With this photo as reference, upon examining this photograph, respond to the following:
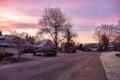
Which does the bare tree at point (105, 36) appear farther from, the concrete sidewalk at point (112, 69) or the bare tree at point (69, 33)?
the concrete sidewalk at point (112, 69)

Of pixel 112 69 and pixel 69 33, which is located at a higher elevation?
pixel 69 33

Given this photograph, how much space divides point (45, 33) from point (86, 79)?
62.8 meters

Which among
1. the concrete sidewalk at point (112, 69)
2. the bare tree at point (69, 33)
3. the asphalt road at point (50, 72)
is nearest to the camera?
the asphalt road at point (50, 72)

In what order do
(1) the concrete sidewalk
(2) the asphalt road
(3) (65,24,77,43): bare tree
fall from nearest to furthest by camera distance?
(2) the asphalt road
(1) the concrete sidewalk
(3) (65,24,77,43): bare tree

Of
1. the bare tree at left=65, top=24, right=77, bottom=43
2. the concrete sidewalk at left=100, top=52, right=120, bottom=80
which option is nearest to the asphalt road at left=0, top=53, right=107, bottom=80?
the concrete sidewalk at left=100, top=52, right=120, bottom=80

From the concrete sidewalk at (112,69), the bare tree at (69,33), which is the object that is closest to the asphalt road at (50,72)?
the concrete sidewalk at (112,69)

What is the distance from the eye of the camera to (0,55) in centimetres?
3203

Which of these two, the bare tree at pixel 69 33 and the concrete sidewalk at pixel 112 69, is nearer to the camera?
the concrete sidewalk at pixel 112 69

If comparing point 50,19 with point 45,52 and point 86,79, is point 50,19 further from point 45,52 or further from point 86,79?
point 86,79

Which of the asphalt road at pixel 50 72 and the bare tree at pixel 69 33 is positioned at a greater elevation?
the bare tree at pixel 69 33

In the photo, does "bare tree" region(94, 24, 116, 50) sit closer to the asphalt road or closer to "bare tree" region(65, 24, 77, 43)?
"bare tree" region(65, 24, 77, 43)

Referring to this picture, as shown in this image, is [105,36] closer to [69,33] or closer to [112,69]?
[69,33]

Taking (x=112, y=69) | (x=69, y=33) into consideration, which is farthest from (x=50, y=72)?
(x=69, y=33)

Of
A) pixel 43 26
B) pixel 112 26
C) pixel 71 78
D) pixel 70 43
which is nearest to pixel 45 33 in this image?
pixel 43 26
